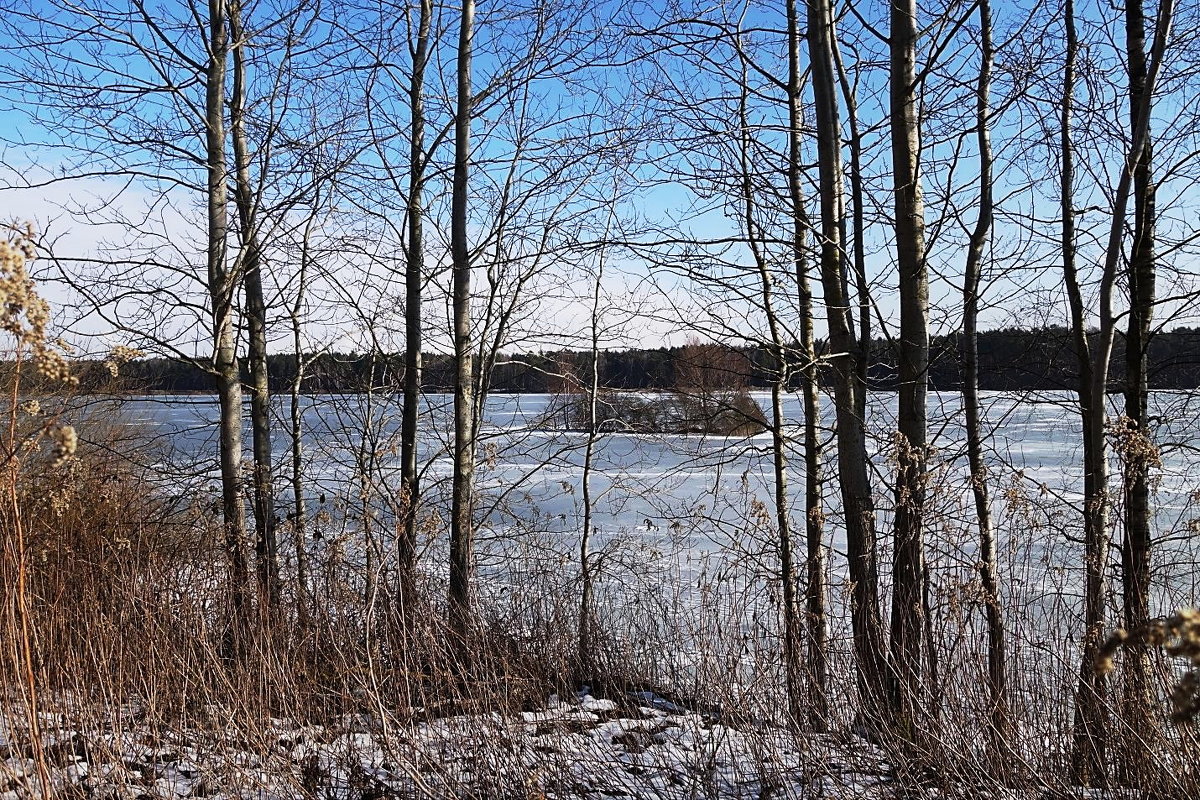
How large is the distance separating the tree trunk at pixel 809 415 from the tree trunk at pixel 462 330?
270 cm

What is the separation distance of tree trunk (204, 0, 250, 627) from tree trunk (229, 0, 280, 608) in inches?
5.5

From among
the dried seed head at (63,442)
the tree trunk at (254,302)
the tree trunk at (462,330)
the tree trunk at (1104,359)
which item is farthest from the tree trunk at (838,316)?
the tree trunk at (254,302)

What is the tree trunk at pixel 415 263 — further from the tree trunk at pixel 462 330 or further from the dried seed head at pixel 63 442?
the dried seed head at pixel 63 442

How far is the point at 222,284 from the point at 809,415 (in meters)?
4.76

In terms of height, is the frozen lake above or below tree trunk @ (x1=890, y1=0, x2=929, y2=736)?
below

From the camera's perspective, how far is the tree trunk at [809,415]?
13.8ft

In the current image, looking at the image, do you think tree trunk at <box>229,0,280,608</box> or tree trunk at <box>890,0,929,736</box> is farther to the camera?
tree trunk at <box>229,0,280,608</box>

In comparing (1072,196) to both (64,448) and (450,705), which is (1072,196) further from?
(64,448)

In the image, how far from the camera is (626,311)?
8367 mm

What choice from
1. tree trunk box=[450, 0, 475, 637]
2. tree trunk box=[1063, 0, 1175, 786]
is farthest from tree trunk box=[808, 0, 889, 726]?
tree trunk box=[450, 0, 475, 637]

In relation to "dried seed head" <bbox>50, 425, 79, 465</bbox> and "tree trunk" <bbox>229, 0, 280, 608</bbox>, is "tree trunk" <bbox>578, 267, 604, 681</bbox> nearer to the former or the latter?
"tree trunk" <bbox>229, 0, 280, 608</bbox>

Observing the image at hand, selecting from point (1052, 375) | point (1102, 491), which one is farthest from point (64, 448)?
point (1052, 375)

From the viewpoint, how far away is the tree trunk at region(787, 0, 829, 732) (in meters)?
4.19

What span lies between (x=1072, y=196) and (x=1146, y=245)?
0.69 metres
